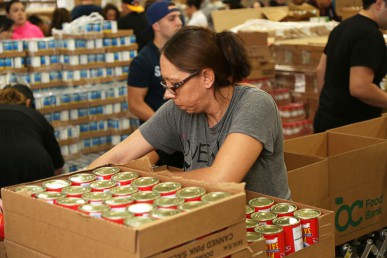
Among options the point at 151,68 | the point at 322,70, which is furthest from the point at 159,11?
the point at 322,70

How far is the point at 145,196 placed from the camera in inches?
74.8

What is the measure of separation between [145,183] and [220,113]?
632mm

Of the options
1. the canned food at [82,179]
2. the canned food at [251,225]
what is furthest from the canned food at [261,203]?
the canned food at [82,179]

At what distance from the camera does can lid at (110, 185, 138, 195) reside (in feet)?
6.38

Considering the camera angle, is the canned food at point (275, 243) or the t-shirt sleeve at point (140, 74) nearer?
the canned food at point (275, 243)

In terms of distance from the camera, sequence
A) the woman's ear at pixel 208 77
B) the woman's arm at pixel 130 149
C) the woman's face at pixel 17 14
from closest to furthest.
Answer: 1. the woman's ear at pixel 208 77
2. the woman's arm at pixel 130 149
3. the woman's face at pixel 17 14

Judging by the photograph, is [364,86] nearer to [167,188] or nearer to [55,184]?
[167,188]

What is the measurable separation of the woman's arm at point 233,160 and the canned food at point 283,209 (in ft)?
0.56

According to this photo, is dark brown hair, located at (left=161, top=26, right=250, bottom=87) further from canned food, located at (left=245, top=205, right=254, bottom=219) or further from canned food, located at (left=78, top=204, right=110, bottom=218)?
canned food, located at (left=78, top=204, right=110, bottom=218)

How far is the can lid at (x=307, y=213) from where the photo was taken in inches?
82.7

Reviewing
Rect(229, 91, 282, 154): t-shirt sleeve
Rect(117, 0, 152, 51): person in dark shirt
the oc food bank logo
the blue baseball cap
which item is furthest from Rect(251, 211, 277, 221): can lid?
Rect(117, 0, 152, 51): person in dark shirt

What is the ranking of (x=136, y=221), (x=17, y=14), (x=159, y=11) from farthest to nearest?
(x=17, y=14) → (x=159, y=11) → (x=136, y=221)

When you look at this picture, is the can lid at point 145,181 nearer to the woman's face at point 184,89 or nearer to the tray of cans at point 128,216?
the tray of cans at point 128,216

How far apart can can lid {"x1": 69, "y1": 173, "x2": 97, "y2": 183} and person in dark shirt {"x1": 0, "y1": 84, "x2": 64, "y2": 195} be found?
5.56 feet
